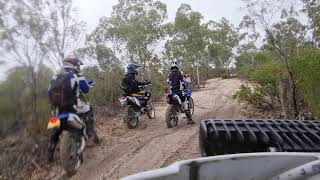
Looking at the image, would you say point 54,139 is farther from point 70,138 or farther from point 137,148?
point 137,148

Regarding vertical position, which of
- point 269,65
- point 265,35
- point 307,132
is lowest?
point 307,132

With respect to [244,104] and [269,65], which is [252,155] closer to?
[269,65]

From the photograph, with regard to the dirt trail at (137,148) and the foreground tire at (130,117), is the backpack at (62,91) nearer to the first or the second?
the dirt trail at (137,148)

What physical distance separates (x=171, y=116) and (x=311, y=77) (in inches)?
137

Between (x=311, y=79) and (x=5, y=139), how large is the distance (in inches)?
269

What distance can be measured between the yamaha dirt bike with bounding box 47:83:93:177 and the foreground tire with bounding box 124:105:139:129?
360 centimetres

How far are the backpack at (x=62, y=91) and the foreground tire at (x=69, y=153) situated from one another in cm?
47

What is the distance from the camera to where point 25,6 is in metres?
9.03

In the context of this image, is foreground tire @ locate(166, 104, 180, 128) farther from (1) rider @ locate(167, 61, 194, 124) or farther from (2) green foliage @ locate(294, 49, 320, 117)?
(2) green foliage @ locate(294, 49, 320, 117)

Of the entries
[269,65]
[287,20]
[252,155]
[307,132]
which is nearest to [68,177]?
[307,132]

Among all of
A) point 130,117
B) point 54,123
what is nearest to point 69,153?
point 54,123

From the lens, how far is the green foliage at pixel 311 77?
935cm

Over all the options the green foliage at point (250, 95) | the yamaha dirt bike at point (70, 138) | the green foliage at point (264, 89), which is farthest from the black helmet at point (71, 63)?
the green foliage at point (250, 95)

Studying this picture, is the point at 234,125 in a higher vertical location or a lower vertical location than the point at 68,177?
higher
